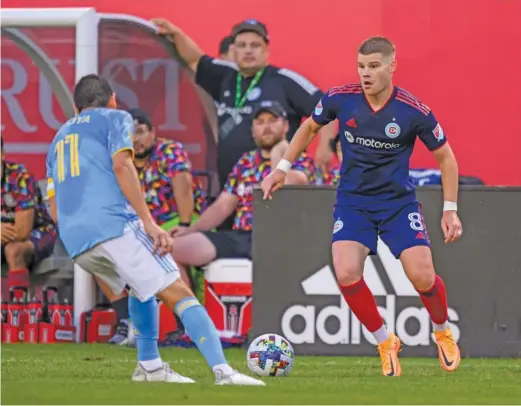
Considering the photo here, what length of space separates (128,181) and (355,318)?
332 cm

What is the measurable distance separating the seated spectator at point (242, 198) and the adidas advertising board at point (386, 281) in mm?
678

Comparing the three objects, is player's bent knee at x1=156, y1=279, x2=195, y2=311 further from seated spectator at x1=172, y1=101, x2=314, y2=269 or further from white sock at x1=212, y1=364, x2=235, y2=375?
seated spectator at x1=172, y1=101, x2=314, y2=269

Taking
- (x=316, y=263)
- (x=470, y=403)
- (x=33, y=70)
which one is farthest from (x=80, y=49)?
(x=470, y=403)

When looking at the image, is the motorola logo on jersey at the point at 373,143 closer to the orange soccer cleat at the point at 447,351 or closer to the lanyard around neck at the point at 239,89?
the orange soccer cleat at the point at 447,351

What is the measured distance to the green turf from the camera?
646 centimetres

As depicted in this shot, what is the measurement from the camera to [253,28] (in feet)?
38.5

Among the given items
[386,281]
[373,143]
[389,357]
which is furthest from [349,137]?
[386,281]

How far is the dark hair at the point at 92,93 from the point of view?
759 centimetres

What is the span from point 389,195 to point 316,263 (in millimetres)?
2154

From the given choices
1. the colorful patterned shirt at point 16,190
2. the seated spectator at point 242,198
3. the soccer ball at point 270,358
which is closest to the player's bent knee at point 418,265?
Answer: the soccer ball at point 270,358

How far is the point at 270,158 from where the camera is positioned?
11258mm

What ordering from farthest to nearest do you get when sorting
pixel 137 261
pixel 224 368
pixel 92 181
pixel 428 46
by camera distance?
1. pixel 428 46
2. pixel 92 181
3. pixel 137 261
4. pixel 224 368

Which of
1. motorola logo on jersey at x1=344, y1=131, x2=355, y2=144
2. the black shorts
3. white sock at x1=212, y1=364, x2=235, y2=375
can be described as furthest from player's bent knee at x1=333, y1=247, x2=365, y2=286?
the black shorts

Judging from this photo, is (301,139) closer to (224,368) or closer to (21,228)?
(224,368)
